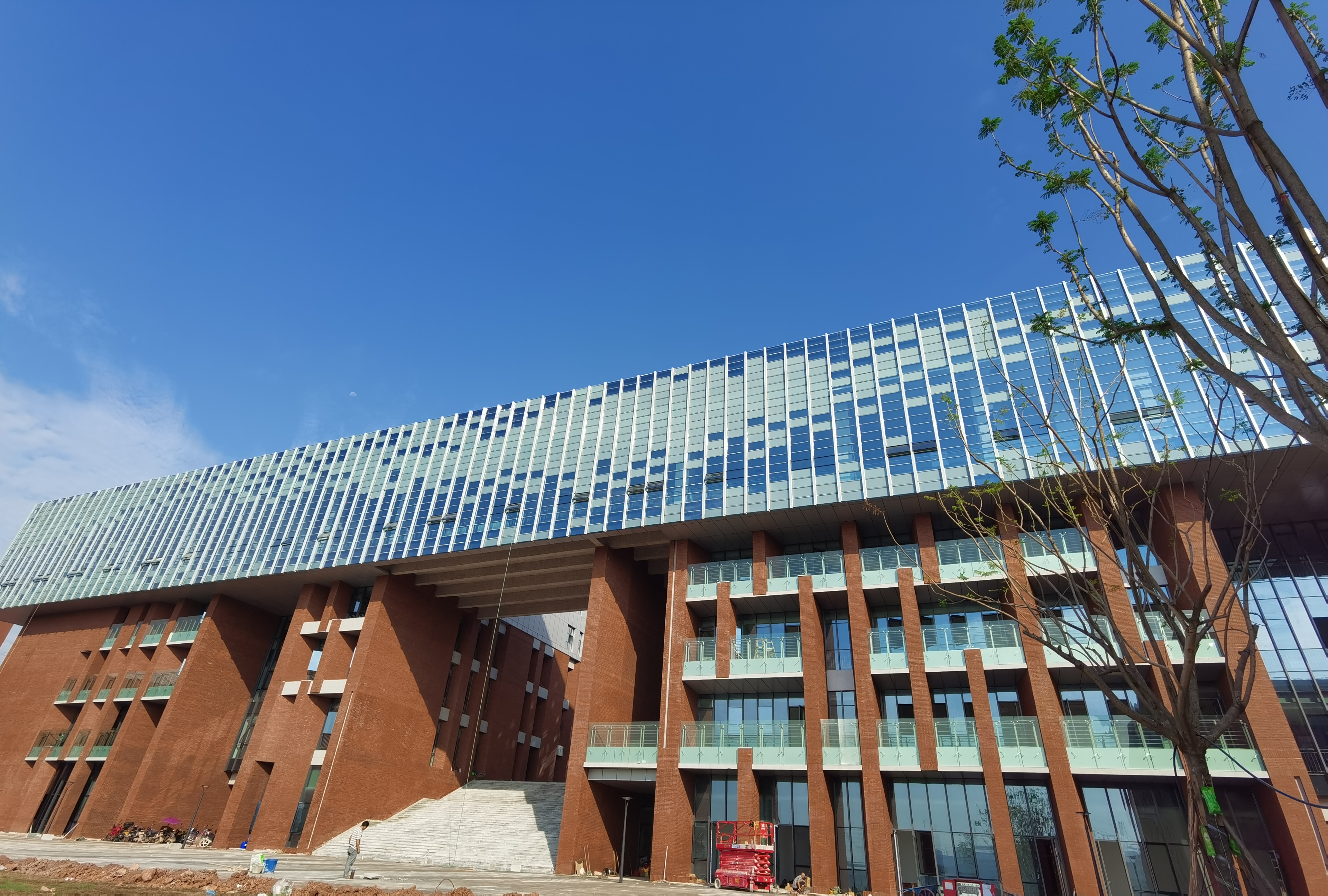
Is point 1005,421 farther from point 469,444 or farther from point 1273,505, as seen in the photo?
point 469,444

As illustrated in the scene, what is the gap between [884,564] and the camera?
31812 mm

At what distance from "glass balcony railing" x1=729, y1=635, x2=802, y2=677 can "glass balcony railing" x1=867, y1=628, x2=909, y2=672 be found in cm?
318

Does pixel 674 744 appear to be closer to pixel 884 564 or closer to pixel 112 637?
pixel 884 564

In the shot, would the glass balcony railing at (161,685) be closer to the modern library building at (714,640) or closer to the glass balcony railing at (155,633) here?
the modern library building at (714,640)

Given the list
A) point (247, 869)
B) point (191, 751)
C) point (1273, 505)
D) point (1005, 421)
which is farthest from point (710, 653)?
point (191, 751)

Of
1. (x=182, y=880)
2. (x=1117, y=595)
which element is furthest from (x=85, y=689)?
(x=1117, y=595)

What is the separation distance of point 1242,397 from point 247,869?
1591 inches

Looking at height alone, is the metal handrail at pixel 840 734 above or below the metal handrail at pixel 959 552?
below

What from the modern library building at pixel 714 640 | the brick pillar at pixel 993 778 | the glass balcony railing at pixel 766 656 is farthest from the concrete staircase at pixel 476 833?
the brick pillar at pixel 993 778

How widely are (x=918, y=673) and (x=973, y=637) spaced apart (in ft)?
8.93

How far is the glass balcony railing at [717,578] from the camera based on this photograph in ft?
111

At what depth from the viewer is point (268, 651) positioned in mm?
50875

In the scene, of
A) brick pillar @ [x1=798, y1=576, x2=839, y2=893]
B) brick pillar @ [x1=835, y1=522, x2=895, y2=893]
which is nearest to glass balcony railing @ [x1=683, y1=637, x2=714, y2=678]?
brick pillar @ [x1=798, y1=576, x2=839, y2=893]

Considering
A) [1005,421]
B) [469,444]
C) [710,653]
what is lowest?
[710,653]
